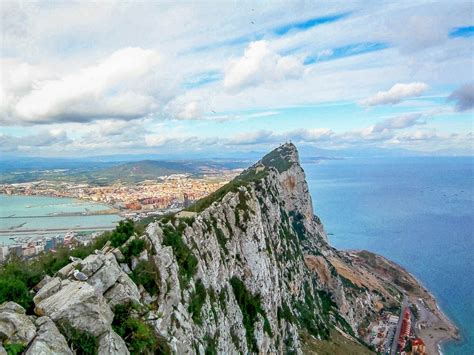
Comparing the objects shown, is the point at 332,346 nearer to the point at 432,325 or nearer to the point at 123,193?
the point at 432,325

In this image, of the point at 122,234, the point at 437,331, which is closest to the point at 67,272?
the point at 122,234

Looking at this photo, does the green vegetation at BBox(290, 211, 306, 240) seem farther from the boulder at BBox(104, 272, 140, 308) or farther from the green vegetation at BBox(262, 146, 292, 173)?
the boulder at BBox(104, 272, 140, 308)

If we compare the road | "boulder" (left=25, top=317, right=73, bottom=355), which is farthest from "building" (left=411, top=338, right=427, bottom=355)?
"boulder" (left=25, top=317, right=73, bottom=355)

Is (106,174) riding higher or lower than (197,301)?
lower

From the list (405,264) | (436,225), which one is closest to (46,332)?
(405,264)

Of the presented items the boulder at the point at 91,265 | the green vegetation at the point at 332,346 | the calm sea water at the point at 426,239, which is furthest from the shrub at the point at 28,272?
the calm sea water at the point at 426,239

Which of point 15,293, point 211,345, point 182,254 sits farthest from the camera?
point 182,254

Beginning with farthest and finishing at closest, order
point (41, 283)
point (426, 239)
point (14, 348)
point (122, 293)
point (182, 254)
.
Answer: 1. point (426, 239)
2. point (182, 254)
3. point (41, 283)
4. point (122, 293)
5. point (14, 348)
